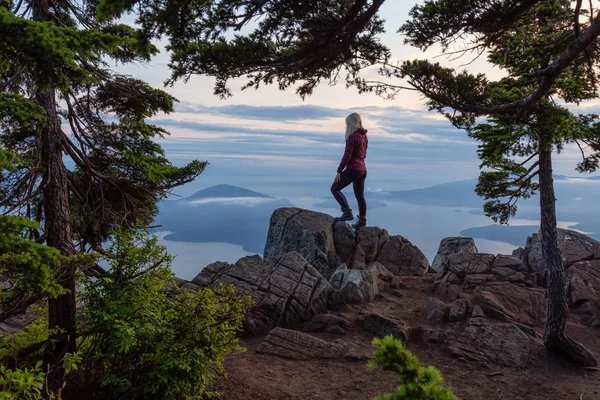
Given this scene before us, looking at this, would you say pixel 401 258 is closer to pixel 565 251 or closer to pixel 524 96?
pixel 565 251

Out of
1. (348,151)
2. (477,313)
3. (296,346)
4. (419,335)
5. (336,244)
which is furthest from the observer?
(336,244)

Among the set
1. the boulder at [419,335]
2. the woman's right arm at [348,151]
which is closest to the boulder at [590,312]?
the boulder at [419,335]

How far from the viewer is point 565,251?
15664 millimetres

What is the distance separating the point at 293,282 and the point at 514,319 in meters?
6.38

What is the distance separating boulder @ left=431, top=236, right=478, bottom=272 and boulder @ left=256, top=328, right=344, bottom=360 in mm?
8954

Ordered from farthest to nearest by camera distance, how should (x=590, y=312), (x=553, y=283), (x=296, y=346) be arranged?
1. (x=590, y=312)
2. (x=553, y=283)
3. (x=296, y=346)

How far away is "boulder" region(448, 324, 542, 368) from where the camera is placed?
10.2 m

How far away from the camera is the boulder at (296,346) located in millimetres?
9859

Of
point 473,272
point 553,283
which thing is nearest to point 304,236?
point 473,272

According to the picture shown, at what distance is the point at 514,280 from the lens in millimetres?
14172

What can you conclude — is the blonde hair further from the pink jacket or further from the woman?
the pink jacket

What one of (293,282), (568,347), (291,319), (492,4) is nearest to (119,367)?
(291,319)

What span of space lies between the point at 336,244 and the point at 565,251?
8369 millimetres

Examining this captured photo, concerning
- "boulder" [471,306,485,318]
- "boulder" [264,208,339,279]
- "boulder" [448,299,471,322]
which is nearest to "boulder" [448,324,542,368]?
"boulder" [471,306,485,318]
